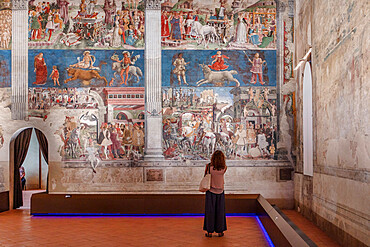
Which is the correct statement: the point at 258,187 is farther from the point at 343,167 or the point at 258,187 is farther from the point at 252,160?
the point at 343,167

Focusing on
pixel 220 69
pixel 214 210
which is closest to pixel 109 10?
pixel 220 69

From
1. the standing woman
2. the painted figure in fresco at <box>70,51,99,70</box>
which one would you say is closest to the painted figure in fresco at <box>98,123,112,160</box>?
the painted figure in fresco at <box>70,51,99,70</box>

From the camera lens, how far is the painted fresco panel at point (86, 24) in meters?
14.5

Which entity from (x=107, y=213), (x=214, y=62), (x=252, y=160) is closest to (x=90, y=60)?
Result: (x=214, y=62)

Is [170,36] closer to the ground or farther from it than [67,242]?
farther from it

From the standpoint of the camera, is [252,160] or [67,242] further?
[252,160]

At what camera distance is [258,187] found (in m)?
14.1

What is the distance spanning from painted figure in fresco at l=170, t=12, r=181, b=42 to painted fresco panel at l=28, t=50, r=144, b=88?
1.19 meters

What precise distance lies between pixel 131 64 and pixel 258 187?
5800 mm

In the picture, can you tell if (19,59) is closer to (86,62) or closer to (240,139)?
(86,62)

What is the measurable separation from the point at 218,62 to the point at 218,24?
128cm

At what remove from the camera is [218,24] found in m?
14.5

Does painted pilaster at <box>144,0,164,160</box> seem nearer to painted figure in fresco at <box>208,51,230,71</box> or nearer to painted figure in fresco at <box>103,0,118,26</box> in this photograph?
painted figure in fresco at <box>103,0,118,26</box>

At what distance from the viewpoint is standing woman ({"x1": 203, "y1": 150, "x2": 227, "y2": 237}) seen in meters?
8.79
